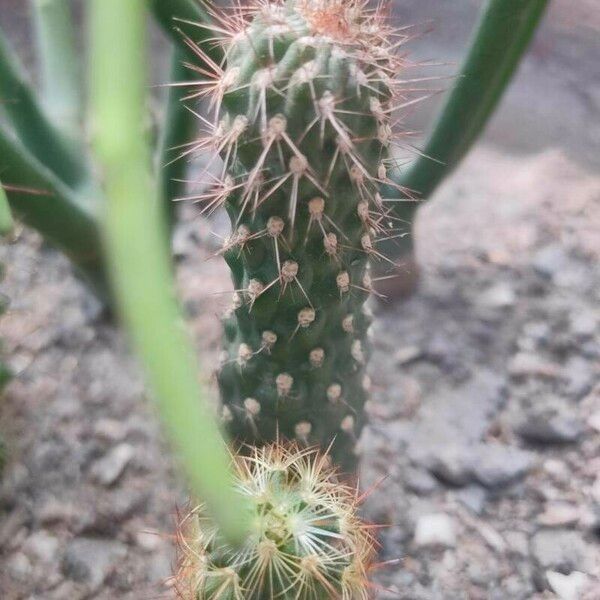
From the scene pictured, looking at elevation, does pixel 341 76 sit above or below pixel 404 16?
above

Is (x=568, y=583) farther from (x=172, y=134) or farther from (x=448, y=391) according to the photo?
(x=172, y=134)

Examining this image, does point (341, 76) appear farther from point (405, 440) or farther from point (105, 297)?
point (105, 297)

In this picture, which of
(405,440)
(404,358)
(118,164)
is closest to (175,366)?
(118,164)

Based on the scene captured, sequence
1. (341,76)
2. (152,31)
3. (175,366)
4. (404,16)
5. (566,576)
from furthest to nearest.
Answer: (152,31) < (404,16) < (566,576) < (341,76) < (175,366)

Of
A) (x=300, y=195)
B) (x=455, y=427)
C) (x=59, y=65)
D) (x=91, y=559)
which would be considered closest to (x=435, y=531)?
(x=455, y=427)

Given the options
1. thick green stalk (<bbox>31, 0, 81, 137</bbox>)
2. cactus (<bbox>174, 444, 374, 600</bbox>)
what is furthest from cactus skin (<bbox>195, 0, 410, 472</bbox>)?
thick green stalk (<bbox>31, 0, 81, 137</bbox>)

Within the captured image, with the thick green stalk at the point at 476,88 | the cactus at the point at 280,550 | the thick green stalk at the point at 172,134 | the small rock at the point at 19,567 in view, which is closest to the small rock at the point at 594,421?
the thick green stalk at the point at 476,88

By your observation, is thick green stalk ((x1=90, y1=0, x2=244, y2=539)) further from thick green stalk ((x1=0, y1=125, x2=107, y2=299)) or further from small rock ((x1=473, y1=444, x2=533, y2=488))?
small rock ((x1=473, y1=444, x2=533, y2=488))
